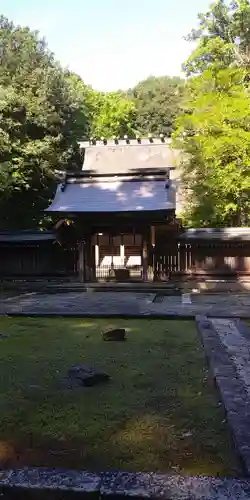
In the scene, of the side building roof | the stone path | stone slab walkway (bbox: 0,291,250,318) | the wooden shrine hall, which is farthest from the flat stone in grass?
the side building roof

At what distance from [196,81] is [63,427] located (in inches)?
809

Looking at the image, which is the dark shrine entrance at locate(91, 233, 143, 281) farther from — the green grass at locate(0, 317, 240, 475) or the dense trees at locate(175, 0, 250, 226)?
the green grass at locate(0, 317, 240, 475)

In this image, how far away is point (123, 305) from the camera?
13.2m

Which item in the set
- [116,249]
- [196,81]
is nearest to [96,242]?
[116,249]

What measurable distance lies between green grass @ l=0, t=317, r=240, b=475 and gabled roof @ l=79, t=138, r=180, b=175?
2614 cm

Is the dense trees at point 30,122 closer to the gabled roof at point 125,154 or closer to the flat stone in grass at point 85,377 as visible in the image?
the gabled roof at point 125,154

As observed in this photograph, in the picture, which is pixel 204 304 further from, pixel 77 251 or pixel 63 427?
pixel 63 427

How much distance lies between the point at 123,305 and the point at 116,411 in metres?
8.75

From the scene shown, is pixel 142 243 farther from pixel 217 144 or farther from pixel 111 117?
pixel 111 117

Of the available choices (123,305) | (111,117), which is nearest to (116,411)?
(123,305)

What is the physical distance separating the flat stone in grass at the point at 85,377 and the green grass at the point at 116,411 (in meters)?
0.13

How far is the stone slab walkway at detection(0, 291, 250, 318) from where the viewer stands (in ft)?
36.7

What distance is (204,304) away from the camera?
13.4 metres

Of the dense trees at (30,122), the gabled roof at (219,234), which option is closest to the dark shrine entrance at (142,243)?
the gabled roof at (219,234)
